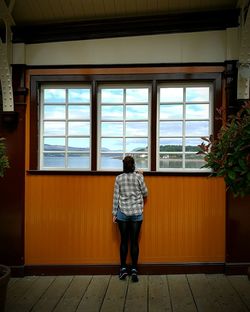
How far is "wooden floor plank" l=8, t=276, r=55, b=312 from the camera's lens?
3.35 meters

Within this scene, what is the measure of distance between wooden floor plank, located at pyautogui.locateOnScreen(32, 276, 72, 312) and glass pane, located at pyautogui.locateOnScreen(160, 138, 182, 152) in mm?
2025

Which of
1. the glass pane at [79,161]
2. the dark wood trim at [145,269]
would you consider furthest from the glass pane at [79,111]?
the dark wood trim at [145,269]

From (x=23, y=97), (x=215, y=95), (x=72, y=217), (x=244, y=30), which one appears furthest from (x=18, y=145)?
(x=244, y=30)

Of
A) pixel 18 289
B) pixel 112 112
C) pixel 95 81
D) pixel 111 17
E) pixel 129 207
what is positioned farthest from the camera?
pixel 112 112

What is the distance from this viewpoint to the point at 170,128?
4.40 metres

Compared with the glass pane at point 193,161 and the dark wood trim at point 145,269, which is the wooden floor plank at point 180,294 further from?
the glass pane at point 193,161

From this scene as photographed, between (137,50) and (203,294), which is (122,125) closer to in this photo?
(137,50)

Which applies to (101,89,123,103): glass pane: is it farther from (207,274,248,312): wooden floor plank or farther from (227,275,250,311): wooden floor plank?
(227,275,250,311): wooden floor plank

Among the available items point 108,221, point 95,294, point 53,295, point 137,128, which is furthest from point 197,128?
point 53,295

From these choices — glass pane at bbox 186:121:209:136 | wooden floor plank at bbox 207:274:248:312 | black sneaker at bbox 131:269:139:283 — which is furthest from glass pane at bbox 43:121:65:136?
wooden floor plank at bbox 207:274:248:312

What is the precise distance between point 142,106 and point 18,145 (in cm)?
167

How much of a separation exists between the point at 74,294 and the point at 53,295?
225mm

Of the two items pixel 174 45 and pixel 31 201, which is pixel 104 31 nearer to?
pixel 174 45

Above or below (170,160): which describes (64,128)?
above
